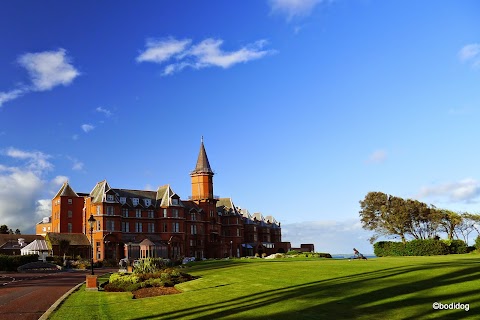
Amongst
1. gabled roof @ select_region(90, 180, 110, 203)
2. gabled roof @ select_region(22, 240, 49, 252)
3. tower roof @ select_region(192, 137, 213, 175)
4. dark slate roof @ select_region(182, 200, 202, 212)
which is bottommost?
gabled roof @ select_region(22, 240, 49, 252)

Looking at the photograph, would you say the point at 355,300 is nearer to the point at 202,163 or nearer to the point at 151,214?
the point at 151,214

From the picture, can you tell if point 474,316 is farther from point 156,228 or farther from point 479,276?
point 156,228

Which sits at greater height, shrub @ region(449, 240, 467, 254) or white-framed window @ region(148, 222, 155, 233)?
white-framed window @ region(148, 222, 155, 233)

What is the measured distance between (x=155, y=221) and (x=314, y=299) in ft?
244

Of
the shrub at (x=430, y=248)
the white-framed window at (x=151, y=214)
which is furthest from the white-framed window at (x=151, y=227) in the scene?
the shrub at (x=430, y=248)

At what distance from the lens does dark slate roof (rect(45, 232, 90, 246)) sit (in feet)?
246

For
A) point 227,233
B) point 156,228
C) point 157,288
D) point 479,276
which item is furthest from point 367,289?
point 227,233

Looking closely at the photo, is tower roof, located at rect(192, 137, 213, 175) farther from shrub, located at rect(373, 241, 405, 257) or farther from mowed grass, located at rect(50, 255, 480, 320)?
mowed grass, located at rect(50, 255, 480, 320)

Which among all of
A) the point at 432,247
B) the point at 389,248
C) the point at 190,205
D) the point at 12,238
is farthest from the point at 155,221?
the point at 432,247

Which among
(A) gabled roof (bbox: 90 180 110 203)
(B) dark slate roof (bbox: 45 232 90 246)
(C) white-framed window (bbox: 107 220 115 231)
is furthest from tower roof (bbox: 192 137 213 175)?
(B) dark slate roof (bbox: 45 232 90 246)

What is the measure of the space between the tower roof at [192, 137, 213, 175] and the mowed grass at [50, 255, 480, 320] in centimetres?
7254

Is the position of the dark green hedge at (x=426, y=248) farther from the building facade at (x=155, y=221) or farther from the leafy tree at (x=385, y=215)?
the building facade at (x=155, y=221)

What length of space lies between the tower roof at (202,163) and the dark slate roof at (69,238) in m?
27.7

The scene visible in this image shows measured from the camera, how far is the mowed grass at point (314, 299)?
13.7 m
